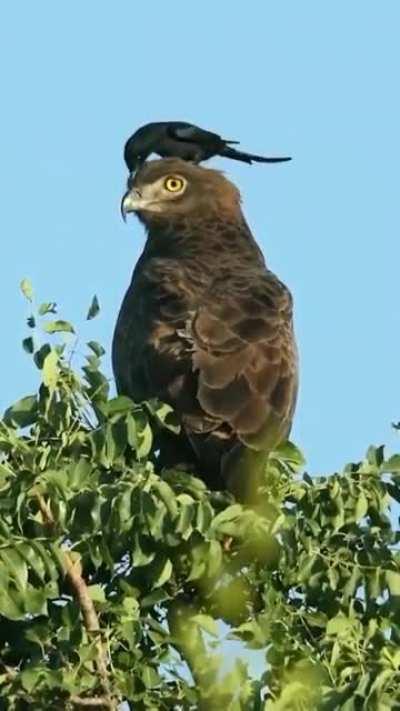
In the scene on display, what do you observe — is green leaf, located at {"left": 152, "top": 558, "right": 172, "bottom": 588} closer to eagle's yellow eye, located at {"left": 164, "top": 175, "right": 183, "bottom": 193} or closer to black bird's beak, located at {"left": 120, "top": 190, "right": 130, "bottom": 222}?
black bird's beak, located at {"left": 120, "top": 190, "right": 130, "bottom": 222}

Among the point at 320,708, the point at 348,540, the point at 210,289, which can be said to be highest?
the point at 210,289

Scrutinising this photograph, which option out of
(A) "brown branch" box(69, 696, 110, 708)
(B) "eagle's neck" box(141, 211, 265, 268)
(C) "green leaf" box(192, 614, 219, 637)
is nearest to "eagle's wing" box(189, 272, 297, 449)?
(B) "eagle's neck" box(141, 211, 265, 268)

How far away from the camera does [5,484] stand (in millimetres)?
6719

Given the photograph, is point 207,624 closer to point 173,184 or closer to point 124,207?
Answer: point 124,207

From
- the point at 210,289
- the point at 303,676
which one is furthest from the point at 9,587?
the point at 210,289

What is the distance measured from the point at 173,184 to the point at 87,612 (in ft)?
17.0

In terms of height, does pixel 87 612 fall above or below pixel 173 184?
below

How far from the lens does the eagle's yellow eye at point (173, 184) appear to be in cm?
1145

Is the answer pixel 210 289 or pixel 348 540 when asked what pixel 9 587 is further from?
pixel 210 289

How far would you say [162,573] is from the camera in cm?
678

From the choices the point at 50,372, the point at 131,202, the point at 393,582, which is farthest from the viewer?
the point at 131,202

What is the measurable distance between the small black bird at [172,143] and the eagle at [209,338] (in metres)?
1.08

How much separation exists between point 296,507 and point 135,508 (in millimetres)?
854

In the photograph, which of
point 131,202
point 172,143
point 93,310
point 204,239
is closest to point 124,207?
point 131,202
